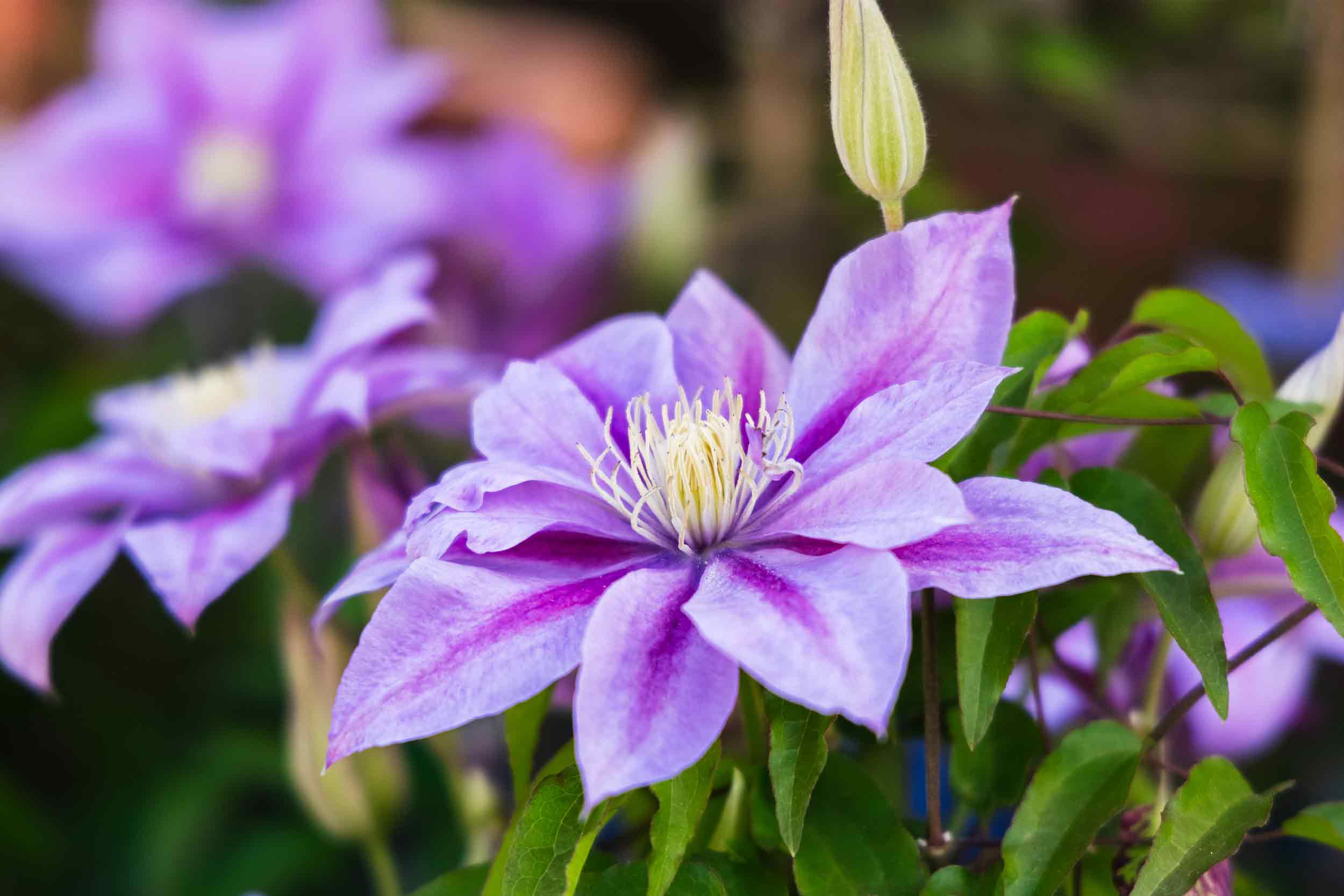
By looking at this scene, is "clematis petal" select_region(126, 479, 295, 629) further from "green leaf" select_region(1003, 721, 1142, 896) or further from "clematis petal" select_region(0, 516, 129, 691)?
"green leaf" select_region(1003, 721, 1142, 896)

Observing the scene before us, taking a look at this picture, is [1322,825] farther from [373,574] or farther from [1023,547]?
[373,574]

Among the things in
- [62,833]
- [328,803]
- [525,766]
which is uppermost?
[525,766]

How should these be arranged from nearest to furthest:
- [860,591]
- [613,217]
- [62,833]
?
[860,591] → [62,833] → [613,217]

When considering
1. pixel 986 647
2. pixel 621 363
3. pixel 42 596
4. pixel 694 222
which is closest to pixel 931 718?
pixel 986 647

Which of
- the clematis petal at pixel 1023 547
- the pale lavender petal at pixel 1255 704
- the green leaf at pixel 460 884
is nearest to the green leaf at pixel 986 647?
the clematis petal at pixel 1023 547

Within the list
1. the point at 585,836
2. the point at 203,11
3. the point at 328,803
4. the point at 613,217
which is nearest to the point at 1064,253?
the point at 613,217

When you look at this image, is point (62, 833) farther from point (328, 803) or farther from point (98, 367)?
point (328, 803)
